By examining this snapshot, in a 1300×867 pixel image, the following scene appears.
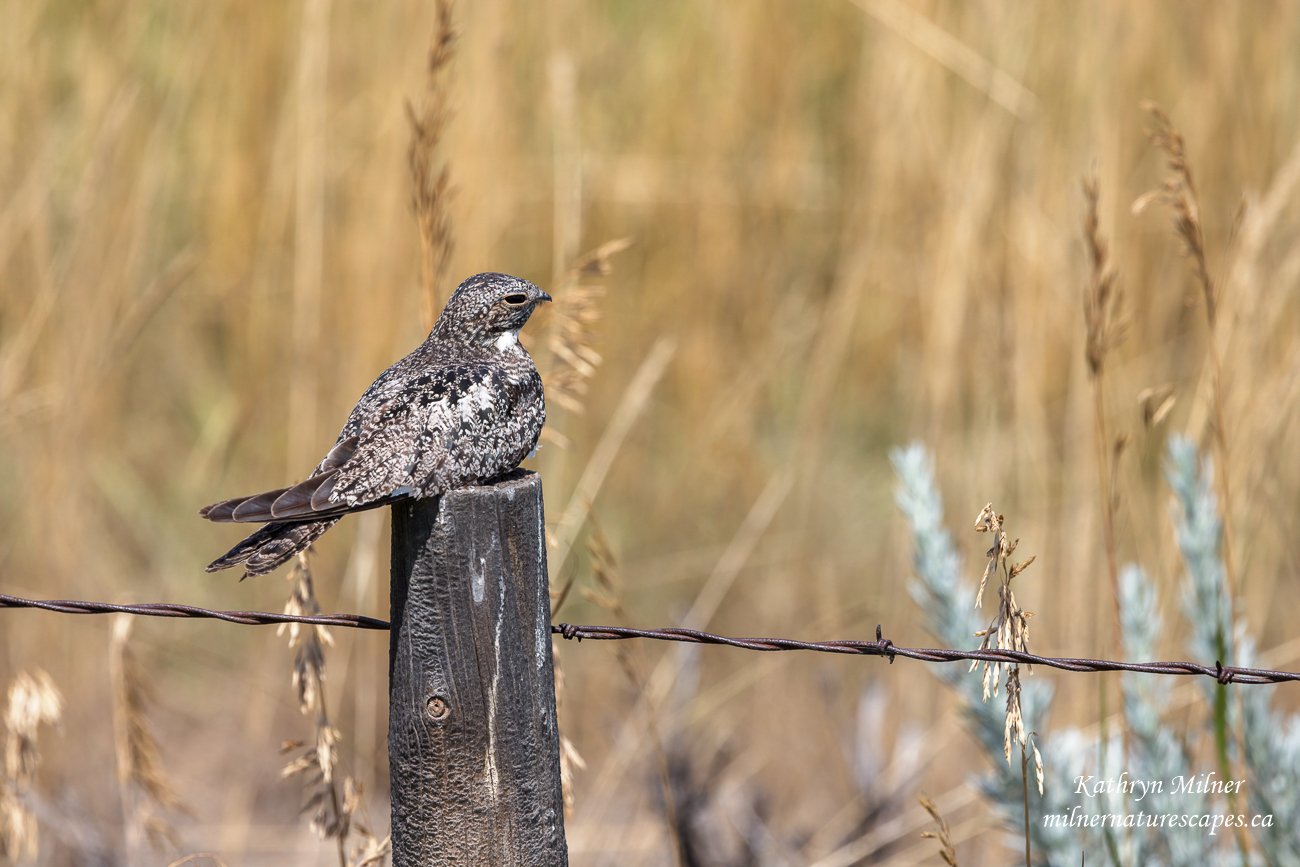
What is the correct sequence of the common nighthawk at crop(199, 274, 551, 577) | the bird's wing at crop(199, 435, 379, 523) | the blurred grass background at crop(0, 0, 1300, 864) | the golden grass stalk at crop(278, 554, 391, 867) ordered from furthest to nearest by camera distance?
the blurred grass background at crop(0, 0, 1300, 864)
the golden grass stalk at crop(278, 554, 391, 867)
the common nighthawk at crop(199, 274, 551, 577)
the bird's wing at crop(199, 435, 379, 523)

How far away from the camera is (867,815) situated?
388 cm

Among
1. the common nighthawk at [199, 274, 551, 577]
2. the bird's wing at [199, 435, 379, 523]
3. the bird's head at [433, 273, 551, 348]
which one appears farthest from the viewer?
the bird's head at [433, 273, 551, 348]

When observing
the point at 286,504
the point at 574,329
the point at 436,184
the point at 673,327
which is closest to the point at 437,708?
the point at 286,504

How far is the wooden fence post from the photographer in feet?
6.25

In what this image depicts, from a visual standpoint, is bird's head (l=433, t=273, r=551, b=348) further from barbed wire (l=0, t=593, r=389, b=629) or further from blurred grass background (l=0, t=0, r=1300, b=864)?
blurred grass background (l=0, t=0, r=1300, b=864)

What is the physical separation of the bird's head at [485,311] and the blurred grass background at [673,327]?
3.74ft

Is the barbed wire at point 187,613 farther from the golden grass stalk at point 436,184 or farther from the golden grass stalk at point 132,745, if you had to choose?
the golden grass stalk at point 436,184

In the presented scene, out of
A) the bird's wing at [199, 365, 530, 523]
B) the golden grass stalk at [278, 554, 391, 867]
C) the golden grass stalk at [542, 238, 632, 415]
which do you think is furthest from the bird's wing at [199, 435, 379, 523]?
the golden grass stalk at [542, 238, 632, 415]

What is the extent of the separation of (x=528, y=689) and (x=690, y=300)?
385 cm

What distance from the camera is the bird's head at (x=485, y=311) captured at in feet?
8.73

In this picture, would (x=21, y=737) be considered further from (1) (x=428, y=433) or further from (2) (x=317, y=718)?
(1) (x=428, y=433)

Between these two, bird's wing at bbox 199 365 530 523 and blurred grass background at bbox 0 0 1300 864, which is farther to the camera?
blurred grass background at bbox 0 0 1300 864

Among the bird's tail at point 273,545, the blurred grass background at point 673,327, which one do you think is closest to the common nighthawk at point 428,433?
the bird's tail at point 273,545

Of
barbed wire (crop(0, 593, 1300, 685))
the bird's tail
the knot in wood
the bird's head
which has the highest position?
the bird's head
